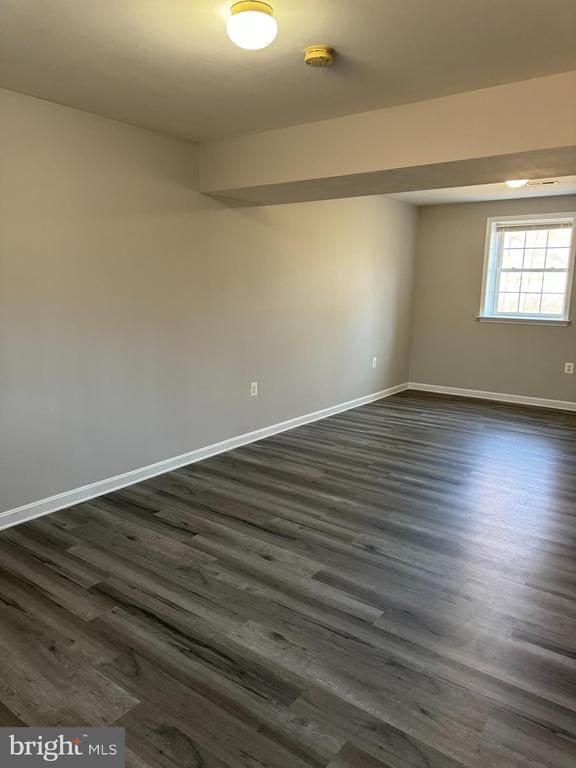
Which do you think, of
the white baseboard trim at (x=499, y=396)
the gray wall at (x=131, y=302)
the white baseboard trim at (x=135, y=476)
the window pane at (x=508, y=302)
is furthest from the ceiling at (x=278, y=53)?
the white baseboard trim at (x=499, y=396)

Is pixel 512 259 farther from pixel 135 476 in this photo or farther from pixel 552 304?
pixel 135 476

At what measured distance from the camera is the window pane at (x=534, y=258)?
626 centimetres

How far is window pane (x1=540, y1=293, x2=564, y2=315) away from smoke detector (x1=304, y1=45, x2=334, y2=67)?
4.93 metres

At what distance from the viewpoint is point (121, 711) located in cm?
170

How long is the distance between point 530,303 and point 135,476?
16.8 ft

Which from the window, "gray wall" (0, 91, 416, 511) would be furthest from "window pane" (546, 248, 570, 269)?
"gray wall" (0, 91, 416, 511)

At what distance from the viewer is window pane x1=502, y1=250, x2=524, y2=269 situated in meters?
6.42

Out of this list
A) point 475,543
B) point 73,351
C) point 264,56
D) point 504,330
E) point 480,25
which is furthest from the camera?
point 504,330

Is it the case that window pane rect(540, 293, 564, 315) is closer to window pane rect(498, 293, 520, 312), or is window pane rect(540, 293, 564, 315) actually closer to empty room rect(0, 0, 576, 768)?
window pane rect(498, 293, 520, 312)

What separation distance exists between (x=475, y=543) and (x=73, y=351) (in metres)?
2.57

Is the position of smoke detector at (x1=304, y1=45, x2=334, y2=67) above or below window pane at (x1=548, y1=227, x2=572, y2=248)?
above

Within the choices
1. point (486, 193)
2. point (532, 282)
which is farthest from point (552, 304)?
point (486, 193)

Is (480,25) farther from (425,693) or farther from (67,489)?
(67,489)

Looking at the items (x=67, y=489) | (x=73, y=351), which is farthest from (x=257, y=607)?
(x=73, y=351)
